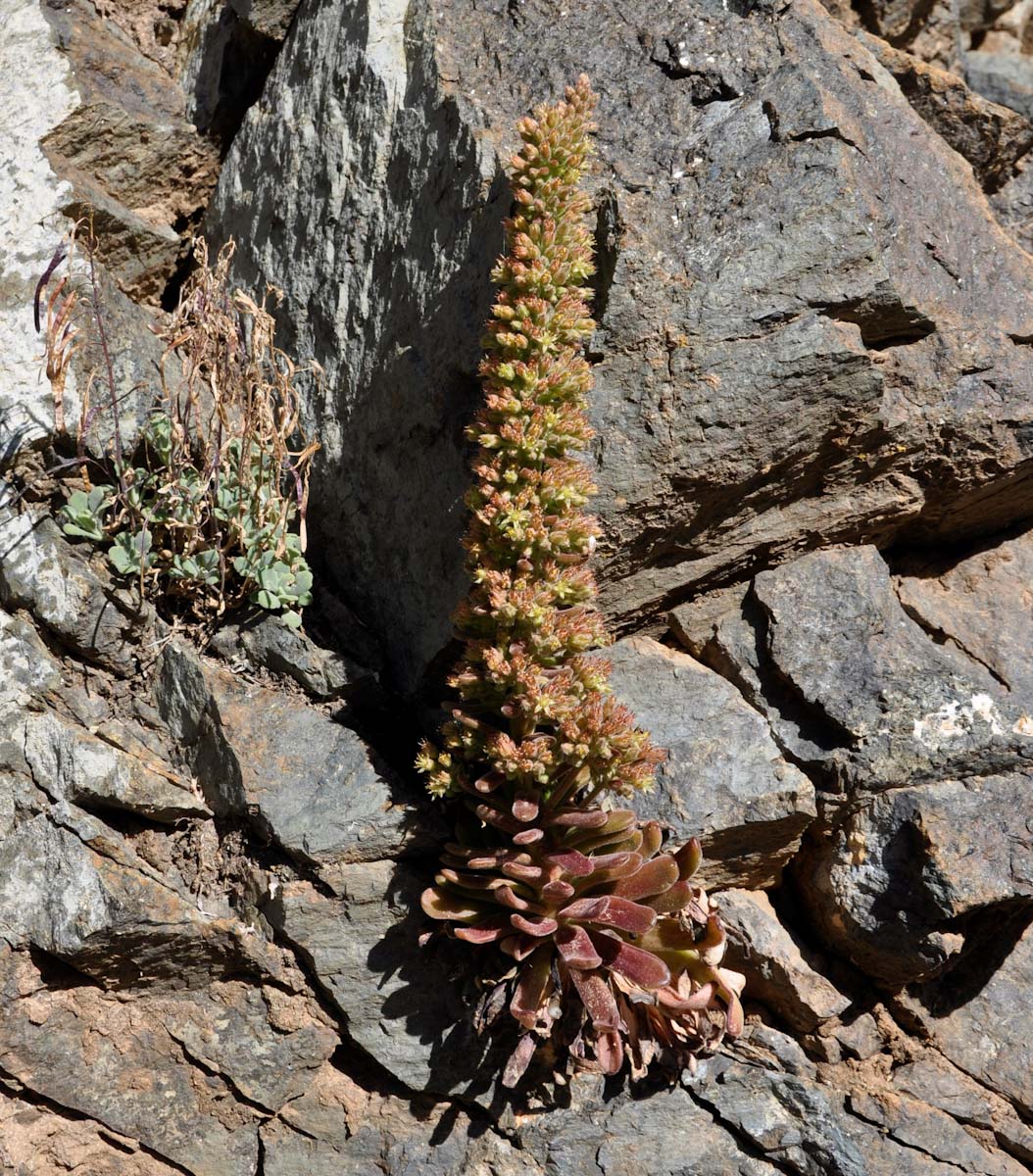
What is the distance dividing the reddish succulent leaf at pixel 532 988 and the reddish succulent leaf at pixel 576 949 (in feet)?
0.30

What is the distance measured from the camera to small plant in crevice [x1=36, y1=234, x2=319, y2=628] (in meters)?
4.34

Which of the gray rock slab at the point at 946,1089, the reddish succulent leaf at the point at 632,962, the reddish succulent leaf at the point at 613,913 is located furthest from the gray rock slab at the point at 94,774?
the gray rock slab at the point at 946,1089

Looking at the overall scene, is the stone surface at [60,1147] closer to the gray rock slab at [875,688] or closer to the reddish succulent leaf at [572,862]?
the reddish succulent leaf at [572,862]

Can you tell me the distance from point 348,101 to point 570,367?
199cm

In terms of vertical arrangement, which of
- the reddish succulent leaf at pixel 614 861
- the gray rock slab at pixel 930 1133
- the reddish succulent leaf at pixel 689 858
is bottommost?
the gray rock slab at pixel 930 1133

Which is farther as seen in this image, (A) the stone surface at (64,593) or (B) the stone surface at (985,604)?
(B) the stone surface at (985,604)

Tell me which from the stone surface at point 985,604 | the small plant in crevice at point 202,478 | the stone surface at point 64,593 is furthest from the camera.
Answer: the stone surface at point 985,604

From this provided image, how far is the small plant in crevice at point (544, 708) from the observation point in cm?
372

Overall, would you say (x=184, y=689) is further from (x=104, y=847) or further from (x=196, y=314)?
(x=196, y=314)

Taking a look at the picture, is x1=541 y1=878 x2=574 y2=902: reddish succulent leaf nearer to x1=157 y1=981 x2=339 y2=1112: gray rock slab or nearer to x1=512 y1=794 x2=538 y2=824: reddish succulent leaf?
x1=512 y1=794 x2=538 y2=824: reddish succulent leaf

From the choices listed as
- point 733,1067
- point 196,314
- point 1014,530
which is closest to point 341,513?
point 196,314

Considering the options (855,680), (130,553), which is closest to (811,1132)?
(855,680)

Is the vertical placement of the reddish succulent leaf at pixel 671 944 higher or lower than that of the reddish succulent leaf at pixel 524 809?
lower

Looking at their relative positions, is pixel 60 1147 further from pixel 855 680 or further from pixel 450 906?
pixel 855 680
